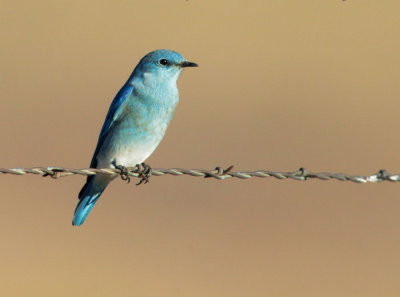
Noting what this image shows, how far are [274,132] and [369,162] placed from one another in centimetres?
281

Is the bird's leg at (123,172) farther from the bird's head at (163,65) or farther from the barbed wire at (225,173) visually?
the barbed wire at (225,173)

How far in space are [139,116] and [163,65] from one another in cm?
67

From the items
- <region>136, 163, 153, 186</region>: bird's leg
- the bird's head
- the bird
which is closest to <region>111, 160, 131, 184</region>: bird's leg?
the bird

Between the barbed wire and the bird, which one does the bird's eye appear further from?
the barbed wire

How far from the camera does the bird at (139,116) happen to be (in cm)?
706

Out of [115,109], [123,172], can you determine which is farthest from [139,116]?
[123,172]

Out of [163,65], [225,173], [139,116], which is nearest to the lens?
Answer: [225,173]

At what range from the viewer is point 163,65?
7.41m

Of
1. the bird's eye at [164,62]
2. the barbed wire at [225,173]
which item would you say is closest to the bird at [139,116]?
the bird's eye at [164,62]

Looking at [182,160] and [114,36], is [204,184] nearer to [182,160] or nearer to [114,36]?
[182,160]

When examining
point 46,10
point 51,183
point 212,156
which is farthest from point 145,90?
point 46,10

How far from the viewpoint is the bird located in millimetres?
7062

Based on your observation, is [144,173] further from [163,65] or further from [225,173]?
[225,173]

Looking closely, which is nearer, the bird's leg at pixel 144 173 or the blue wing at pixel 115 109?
the bird's leg at pixel 144 173
